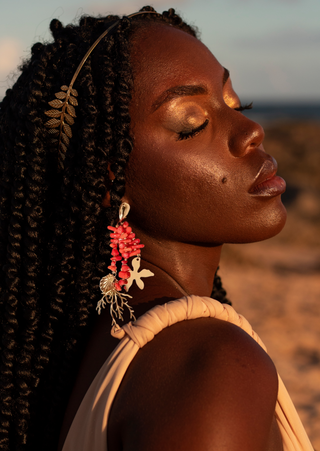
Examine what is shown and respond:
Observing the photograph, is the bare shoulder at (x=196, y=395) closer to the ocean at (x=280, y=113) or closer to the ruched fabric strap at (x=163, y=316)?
the ruched fabric strap at (x=163, y=316)

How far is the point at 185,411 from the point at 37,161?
120 cm

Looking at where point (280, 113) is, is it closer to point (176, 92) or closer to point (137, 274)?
point (176, 92)

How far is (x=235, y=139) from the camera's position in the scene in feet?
7.00

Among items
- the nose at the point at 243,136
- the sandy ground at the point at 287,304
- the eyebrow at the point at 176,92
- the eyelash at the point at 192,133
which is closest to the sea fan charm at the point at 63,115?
the eyebrow at the point at 176,92

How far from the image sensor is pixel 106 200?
2.22 m

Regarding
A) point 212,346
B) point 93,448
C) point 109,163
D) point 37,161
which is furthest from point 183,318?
point 37,161

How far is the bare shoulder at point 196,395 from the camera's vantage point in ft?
4.93

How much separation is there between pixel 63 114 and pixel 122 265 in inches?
26.6

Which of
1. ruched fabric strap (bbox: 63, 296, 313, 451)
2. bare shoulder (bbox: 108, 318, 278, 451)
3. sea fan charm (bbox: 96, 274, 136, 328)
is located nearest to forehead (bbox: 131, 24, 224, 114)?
sea fan charm (bbox: 96, 274, 136, 328)

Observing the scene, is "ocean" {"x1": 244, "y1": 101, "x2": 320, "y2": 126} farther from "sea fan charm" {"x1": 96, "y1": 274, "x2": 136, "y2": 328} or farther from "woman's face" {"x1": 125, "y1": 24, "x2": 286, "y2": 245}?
"sea fan charm" {"x1": 96, "y1": 274, "x2": 136, "y2": 328}

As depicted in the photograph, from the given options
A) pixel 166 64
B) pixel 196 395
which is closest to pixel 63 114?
pixel 166 64

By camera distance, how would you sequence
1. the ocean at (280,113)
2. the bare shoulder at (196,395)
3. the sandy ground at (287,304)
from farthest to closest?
the ocean at (280,113)
the sandy ground at (287,304)
the bare shoulder at (196,395)

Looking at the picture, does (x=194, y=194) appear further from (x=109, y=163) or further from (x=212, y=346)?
(x=212, y=346)

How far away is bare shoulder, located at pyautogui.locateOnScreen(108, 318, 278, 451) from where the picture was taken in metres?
1.50
